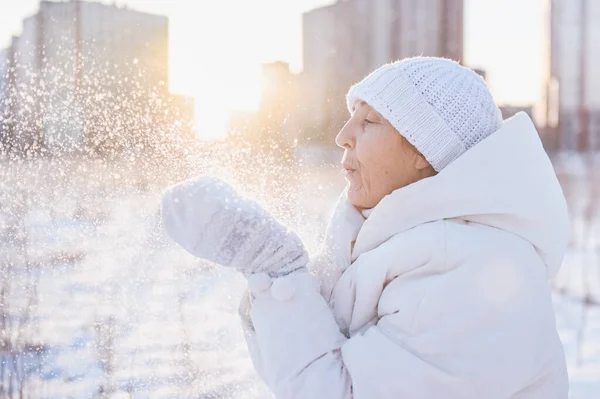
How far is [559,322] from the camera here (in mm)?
4211

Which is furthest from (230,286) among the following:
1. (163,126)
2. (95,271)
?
(163,126)

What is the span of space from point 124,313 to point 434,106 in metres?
2.23

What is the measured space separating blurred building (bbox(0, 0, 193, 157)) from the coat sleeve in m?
1.12

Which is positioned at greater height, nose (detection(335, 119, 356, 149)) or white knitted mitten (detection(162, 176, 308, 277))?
nose (detection(335, 119, 356, 149))

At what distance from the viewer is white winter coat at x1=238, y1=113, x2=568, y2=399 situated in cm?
102


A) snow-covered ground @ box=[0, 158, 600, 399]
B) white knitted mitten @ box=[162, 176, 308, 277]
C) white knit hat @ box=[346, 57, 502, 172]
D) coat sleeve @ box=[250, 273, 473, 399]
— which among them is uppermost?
white knit hat @ box=[346, 57, 502, 172]

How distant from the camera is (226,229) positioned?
1.11 meters

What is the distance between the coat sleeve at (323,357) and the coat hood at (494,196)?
0.23 m

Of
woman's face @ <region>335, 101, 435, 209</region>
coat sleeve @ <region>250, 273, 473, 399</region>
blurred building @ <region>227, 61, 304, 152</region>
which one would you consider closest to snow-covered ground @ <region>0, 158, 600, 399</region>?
blurred building @ <region>227, 61, 304, 152</region>

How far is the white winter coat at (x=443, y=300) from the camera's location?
3.34 feet

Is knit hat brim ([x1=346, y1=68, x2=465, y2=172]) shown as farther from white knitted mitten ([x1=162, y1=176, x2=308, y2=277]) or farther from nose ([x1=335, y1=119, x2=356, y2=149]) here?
white knitted mitten ([x1=162, y1=176, x2=308, y2=277])

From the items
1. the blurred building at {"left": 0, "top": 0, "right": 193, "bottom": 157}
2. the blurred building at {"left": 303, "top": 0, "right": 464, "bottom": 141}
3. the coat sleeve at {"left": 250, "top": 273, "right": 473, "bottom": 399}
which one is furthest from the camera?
the blurred building at {"left": 303, "top": 0, "right": 464, "bottom": 141}

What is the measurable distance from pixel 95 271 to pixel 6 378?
41.6 inches

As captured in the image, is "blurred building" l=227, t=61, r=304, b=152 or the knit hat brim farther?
"blurred building" l=227, t=61, r=304, b=152
